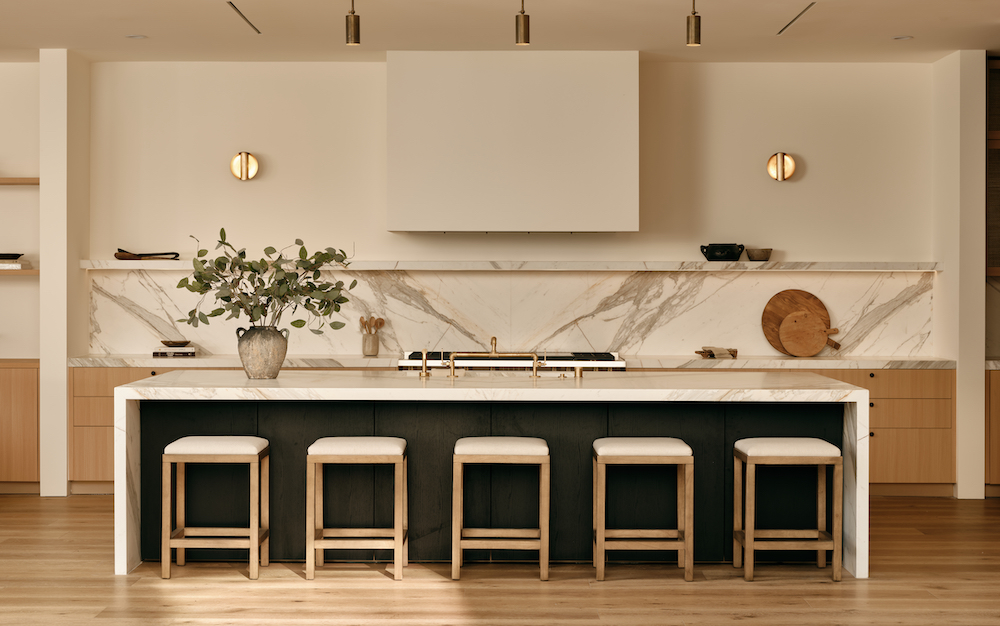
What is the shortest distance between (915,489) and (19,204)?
6.17m

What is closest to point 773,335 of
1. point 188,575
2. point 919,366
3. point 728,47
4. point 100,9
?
Result: point 919,366

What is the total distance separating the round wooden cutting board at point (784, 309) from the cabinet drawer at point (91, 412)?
170 inches

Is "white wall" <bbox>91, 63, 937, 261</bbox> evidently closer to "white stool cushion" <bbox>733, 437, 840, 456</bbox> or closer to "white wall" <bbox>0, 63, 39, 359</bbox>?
"white wall" <bbox>0, 63, 39, 359</bbox>

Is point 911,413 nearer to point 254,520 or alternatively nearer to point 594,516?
point 594,516

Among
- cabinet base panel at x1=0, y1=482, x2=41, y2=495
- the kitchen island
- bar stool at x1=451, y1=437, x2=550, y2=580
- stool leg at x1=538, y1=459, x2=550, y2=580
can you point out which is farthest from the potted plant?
cabinet base panel at x1=0, y1=482, x2=41, y2=495

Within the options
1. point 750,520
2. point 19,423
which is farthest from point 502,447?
point 19,423

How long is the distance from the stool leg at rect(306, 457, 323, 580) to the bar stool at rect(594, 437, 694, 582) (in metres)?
1.18

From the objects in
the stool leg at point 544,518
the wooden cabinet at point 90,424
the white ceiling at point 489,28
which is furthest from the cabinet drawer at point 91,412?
the stool leg at point 544,518

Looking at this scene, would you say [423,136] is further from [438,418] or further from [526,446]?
[526,446]

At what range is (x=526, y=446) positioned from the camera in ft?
10.6

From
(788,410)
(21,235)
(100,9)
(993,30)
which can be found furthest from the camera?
(21,235)

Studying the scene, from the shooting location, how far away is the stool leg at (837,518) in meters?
3.23

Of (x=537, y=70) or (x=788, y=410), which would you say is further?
(x=537, y=70)

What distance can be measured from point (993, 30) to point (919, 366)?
2.02 metres
